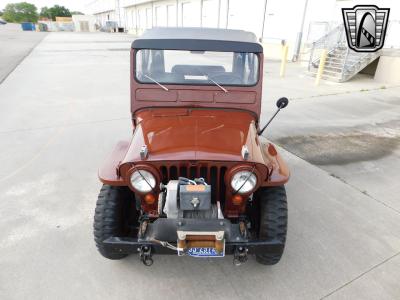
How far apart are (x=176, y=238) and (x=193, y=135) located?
0.82 m

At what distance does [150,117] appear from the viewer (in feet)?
9.02

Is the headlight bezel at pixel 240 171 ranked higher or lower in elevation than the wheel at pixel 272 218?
higher

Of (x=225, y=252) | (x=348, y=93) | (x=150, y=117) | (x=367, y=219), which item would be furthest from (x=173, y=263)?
(x=348, y=93)

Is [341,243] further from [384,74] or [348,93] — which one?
[384,74]

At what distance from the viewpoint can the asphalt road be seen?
7.64 ft

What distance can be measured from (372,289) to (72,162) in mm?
3946

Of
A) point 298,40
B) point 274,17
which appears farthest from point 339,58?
point 274,17

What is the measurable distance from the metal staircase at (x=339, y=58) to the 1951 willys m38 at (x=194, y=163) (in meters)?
9.81

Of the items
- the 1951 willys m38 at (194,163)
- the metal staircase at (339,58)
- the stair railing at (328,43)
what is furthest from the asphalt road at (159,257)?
the stair railing at (328,43)

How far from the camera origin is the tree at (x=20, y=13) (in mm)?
93875

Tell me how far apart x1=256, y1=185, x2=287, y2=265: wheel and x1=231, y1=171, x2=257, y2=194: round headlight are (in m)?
0.30

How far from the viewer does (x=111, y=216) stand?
7.54 feet

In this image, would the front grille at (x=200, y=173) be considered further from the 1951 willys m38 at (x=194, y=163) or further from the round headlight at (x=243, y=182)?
the round headlight at (x=243, y=182)
